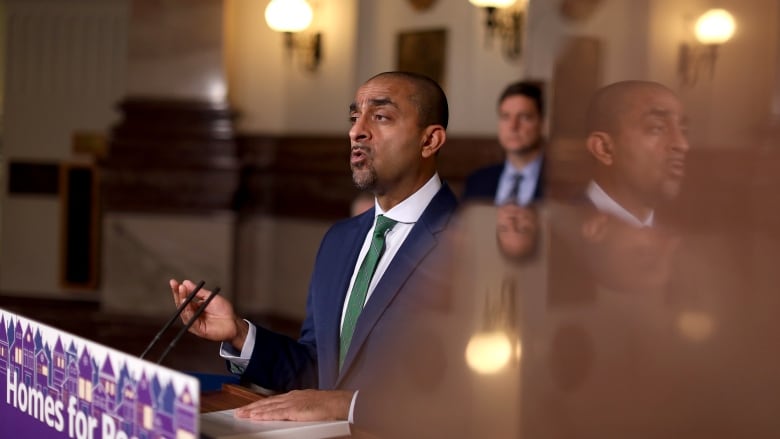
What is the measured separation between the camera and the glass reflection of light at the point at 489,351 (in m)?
1.41

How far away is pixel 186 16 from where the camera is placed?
25.9 ft

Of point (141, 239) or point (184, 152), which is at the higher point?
point (184, 152)

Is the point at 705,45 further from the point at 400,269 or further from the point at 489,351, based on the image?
the point at 400,269

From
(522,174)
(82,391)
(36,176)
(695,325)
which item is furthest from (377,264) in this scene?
(36,176)

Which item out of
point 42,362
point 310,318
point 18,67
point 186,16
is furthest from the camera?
point 18,67

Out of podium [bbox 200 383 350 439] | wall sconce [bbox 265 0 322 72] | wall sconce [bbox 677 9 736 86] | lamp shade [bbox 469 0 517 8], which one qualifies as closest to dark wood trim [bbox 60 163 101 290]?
wall sconce [bbox 265 0 322 72]

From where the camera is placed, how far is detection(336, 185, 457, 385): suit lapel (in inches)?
86.9

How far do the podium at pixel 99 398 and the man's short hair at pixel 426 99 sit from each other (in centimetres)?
73

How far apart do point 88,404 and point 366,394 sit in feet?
1.74

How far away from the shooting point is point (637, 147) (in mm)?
1247

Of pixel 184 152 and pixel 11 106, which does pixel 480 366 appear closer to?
pixel 184 152

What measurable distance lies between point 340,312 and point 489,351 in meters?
0.95

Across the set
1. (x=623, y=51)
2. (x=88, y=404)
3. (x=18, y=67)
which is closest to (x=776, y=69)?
(x=623, y=51)

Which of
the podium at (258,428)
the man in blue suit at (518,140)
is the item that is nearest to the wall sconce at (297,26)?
the man in blue suit at (518,140)
